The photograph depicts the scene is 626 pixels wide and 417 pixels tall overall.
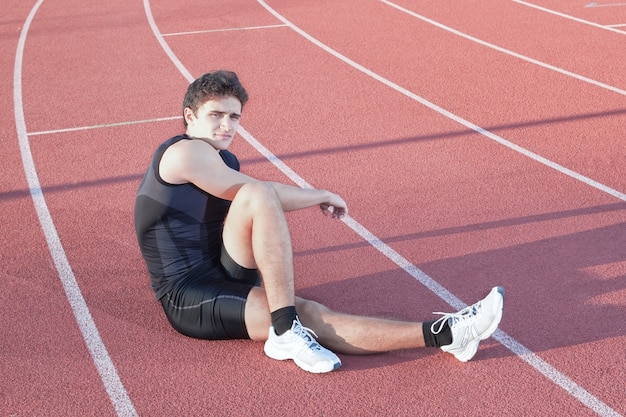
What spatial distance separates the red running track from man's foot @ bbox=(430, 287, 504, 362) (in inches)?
5.8

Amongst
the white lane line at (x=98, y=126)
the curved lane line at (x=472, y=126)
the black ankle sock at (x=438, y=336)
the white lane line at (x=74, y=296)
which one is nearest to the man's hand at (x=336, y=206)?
the black ankle sock at (x=438, y=336)

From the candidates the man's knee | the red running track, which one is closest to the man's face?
the man's knee

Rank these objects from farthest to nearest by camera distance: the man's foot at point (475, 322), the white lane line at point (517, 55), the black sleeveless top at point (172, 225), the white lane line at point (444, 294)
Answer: the white lane line at point (517, 55) < the black sleeveless top at point (172, 225) < the man's foot at point (475, 322) < the white lane line at point (444, 294)

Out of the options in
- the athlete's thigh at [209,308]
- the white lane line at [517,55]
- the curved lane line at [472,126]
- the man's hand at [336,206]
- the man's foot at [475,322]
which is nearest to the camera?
the man's foot at [475,322]

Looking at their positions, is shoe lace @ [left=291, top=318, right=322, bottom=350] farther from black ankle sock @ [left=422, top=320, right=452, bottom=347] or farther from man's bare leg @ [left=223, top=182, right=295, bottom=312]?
black ankle sock @ [left=422, top=320, right=452, bottom=347]

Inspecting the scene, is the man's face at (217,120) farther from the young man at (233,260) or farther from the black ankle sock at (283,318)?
the black ankle sock at (283,318)

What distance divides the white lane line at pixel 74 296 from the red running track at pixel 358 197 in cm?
1

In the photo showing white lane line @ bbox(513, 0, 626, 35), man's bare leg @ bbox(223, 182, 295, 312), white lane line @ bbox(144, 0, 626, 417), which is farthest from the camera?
white lane line @ bbox(513, 0, 626, 35)

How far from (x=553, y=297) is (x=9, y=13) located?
35.3 ft

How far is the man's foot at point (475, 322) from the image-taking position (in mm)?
4051

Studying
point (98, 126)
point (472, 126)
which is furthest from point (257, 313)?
point (98, 126)

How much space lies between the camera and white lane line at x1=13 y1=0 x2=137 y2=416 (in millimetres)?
4070

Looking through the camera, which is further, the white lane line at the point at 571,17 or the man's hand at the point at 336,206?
the white lane line at the point at 571,17

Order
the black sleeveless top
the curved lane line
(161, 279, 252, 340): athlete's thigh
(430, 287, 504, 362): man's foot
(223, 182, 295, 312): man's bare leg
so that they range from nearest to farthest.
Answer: (430, 287, 504, 362): man's foot, (223, 182, 295, 312): man's bare leg, (161, 279, 252, 340): athlete's thigh, the black sleeveless top, the curved lane line
